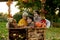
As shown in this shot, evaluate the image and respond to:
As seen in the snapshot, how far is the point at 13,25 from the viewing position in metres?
3.65

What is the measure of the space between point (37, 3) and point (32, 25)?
12.5 inches

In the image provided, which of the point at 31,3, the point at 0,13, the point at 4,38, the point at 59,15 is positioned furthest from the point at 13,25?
the point at 0,13

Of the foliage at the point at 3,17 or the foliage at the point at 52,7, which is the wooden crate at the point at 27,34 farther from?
the foliage at the point at 3,17

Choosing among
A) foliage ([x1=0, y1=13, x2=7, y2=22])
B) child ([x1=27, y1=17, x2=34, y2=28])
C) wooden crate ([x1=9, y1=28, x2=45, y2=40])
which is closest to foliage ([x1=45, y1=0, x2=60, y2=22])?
foliage ([x1=0, y1=13, x2=7, y2=22])

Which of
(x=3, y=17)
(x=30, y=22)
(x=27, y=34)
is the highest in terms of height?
(x=30, y=22)

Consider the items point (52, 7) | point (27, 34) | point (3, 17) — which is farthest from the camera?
point (3, 17)

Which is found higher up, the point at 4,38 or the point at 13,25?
the point at 13,25

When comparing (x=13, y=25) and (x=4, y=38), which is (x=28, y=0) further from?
(x=4, y=38)

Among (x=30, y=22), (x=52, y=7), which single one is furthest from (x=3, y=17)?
(x=30, y=22)

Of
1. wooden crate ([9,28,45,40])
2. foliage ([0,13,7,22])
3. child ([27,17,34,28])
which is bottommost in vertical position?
foliage ([0,13,7,22])

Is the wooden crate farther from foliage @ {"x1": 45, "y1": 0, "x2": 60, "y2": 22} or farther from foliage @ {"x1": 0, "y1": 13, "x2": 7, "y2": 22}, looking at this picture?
foliage @ {"x1": 0, "y1": 13, "x2": 7, "y2": 22}

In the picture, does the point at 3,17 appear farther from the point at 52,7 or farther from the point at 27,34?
the point at 27,34

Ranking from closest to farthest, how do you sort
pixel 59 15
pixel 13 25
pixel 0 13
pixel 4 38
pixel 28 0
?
pixel 28 0 → pixel 13 25 → pixel 4 38 → pixel 59 15 → pixel 0 13

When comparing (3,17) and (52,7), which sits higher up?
(52,7)
